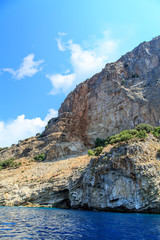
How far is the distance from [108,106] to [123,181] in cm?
3658

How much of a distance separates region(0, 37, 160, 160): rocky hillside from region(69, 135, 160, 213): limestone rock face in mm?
21989

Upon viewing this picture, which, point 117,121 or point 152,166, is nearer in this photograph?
point 152,166

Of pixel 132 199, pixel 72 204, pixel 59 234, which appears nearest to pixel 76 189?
pixel 72 204

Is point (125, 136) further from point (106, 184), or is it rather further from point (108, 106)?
point (108, 106)

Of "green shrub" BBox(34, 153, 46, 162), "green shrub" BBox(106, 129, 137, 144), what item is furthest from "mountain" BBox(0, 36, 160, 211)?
"green shrub" BBox(106, 129, 137, 144)

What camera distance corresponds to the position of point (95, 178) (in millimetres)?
33969

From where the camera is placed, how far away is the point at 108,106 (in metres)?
64.1

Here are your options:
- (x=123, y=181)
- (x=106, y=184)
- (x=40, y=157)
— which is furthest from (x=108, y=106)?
(x=123, y=181)

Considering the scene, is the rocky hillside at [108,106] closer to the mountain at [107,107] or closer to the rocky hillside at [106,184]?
the mountain at [107,107]

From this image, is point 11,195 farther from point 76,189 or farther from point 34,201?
point 76,189

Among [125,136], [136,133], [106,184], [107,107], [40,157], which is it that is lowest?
[106,184]

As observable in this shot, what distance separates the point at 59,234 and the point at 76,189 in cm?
2225

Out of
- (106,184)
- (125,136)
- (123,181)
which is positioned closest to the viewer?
(123,181)

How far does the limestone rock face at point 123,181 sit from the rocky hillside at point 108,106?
72.1 ft
